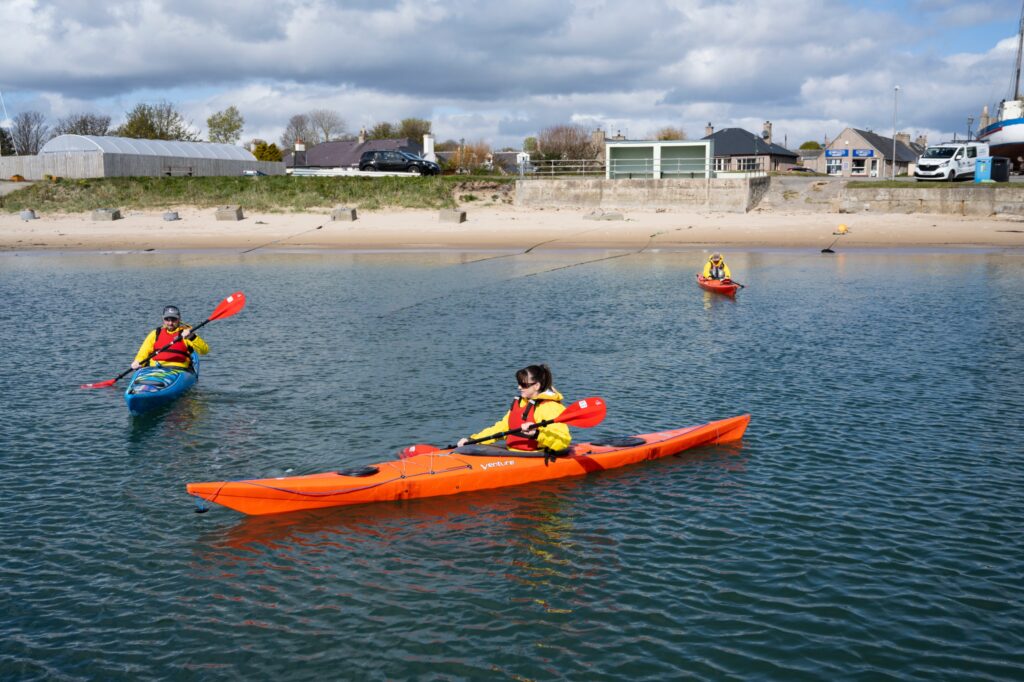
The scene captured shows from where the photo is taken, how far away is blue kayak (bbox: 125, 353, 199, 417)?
47.0 ft

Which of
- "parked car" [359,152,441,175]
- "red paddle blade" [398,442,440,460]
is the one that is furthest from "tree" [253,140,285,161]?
"red paddle blade" [398,442,440,460]

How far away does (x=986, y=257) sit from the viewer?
3403 centimetres

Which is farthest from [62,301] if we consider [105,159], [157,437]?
[105,159]

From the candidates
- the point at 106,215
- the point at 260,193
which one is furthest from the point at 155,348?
the point at 260,193

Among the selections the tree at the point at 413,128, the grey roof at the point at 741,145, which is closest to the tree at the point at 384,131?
the tree at the point at 413,128

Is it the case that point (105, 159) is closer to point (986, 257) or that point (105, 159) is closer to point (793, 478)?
point (986, 257)

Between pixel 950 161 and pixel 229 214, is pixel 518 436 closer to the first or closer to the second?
pixel 229 214

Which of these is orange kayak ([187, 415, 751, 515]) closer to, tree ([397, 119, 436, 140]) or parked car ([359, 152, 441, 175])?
parked car ([359, 152, 441, 175])

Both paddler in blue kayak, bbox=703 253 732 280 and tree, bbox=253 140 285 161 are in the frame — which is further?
tree, bbox=253 140 285 161

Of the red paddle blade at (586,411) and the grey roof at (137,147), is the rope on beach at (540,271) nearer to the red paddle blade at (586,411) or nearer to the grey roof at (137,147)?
the red paddle blade at (586,411)

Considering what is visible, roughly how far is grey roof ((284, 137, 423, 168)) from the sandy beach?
28.4 meters

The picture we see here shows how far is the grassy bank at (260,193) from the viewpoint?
1779 inches

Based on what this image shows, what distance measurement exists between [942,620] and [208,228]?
38798 mm

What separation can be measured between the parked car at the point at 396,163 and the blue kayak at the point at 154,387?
37.9 metres
